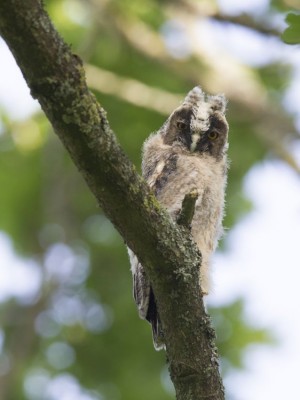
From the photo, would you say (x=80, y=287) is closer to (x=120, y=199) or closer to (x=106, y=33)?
(x=106, y=33)

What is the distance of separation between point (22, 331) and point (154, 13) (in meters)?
4.84

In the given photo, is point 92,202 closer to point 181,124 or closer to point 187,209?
point 181,124

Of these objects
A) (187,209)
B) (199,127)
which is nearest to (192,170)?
(199,127)

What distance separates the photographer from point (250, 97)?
9367 millimetres

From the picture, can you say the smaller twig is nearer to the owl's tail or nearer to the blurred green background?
the owl's tail

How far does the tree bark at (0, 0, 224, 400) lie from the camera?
10.3 feet

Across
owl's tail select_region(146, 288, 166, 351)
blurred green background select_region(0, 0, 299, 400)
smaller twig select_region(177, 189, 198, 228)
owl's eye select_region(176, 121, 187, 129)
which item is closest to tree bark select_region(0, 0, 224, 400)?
smaller twig select_region(177, 189, 198, 228)

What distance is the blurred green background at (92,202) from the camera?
9469mm

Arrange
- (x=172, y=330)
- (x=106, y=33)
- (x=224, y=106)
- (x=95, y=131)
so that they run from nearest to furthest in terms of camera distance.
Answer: (x=95, y=131) < (x=172, y=330) < (x=224, y=106) < (x=106, y=33)

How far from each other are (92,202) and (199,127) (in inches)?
229

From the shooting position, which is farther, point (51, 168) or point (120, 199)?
point (51, 168)

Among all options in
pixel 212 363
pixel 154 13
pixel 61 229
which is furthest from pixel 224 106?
pixel 154 13

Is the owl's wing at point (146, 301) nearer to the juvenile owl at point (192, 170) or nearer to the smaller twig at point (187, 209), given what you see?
the juvenile owl at point (192, 170)

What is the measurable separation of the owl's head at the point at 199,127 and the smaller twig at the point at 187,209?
188cm
